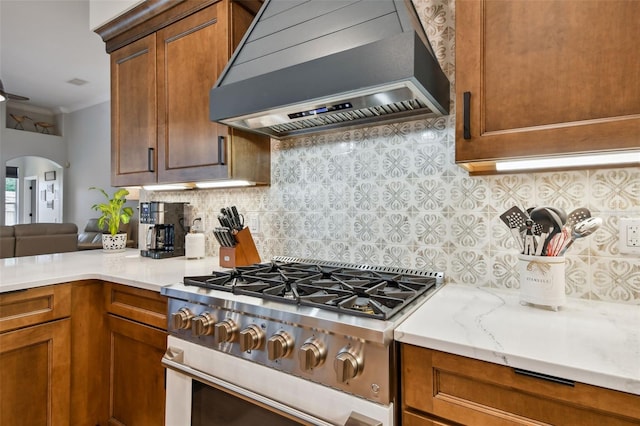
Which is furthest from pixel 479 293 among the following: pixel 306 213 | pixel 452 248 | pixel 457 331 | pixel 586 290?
pixel 306 213

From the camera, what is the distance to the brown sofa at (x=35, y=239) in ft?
12.8

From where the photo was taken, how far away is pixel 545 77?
95 centimetres

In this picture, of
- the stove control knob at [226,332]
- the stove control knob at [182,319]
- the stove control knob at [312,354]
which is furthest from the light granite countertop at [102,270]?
the stove control knob at [312,354]

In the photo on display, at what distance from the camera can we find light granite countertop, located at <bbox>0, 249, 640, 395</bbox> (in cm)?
68

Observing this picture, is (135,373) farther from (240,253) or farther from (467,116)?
(467,116)

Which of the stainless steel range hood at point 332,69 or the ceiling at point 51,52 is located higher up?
the ceiling at point 51,52

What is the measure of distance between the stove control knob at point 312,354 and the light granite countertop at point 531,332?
0.22 m

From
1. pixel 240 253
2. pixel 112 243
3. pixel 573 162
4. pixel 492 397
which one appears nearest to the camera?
pixel 492 397

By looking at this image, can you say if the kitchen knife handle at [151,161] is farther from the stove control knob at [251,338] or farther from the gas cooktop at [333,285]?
the stove control knob at [251,338]

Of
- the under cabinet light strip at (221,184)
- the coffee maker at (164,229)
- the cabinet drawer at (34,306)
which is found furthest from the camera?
the coffee maker at (164,229)

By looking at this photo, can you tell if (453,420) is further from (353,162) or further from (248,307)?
(353,162)

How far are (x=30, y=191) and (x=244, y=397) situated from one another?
31.0 feet

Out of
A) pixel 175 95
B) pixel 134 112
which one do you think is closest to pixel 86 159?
pixel 134 112

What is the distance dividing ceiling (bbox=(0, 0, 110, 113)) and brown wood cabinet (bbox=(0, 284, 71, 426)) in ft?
8.91
